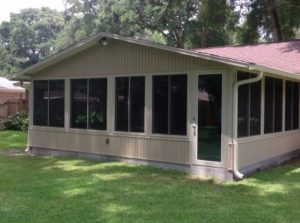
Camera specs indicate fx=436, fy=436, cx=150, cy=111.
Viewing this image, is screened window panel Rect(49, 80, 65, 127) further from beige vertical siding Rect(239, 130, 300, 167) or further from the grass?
beige vertical siding Rect(239, 130, 300, 167)

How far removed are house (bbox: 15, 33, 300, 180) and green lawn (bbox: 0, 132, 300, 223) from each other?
1.91ft

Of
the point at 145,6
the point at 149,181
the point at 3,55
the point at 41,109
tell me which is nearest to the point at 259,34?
the point at 145,6

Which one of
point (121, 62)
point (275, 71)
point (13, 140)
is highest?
point (121, 62)

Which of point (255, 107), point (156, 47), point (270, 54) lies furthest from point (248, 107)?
point (270, 54)

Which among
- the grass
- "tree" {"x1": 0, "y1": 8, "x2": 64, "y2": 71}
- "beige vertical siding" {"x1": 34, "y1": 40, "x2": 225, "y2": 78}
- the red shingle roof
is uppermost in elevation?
"tree" {"x1": 0, "y1": 8, "x2": 64, "y2": 71}

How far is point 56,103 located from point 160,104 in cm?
355

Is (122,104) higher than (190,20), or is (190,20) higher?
(190,20)

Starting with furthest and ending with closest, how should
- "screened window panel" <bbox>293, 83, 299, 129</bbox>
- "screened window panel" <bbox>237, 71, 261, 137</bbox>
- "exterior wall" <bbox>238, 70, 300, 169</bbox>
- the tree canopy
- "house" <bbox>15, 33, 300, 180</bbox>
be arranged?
1. the tree canopy
2. "screened window panel" <bbox>293, 83, 299, 129</bbox>
3. "exterior wall" <bbox>238, 70, 300, 169</bbox>
4. "screened window panel" <bbox>237, 71, 261, 137</bbox>
5. "house" <bbox>15, 33, 300, 180</bbox>

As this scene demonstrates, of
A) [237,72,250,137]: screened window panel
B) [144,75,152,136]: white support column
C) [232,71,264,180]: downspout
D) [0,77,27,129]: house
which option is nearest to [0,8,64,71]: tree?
[0,77,27,129]: house

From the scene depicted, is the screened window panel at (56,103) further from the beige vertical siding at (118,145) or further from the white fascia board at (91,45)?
the white fascia board at (91,45)

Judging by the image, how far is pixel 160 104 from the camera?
9.60 metres

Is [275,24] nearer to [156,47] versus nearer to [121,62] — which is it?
[121,62]

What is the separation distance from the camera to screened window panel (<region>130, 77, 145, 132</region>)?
9945 millimetres

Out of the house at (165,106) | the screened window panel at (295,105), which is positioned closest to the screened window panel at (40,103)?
the house at (165,106)
